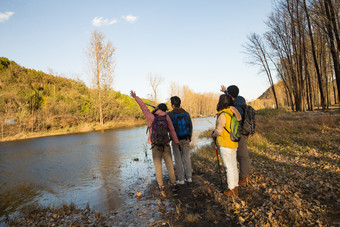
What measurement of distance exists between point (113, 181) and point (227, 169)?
420 cm

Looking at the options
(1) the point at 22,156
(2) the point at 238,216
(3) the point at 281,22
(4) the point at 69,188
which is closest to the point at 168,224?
(2) the point at 238,216

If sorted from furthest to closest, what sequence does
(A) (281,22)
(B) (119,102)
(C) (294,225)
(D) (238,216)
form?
(B) (119,102) → (A) (281,22) → (D) (238,216) → (C) (294,225)

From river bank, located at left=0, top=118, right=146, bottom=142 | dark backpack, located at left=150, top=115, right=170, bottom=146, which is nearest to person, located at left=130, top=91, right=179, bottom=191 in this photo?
dark backpack, located at left=150, top=115, right=170, bottom=146

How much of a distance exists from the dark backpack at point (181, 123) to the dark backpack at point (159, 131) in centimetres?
40

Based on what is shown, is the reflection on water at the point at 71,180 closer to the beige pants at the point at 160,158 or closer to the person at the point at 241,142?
the beige pants at the point at 160,158

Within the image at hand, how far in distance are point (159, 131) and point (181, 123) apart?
691mm

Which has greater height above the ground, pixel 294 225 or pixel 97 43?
pixel 97 43

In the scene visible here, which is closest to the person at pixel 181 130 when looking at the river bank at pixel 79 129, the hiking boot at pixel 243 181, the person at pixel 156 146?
the person at pixel 156 146

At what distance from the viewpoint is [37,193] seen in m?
6.21

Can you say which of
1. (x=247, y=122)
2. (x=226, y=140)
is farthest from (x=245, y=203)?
(x=247, y=122)

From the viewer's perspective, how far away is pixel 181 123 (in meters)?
5.26

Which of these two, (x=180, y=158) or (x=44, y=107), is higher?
(x=44, y=107)

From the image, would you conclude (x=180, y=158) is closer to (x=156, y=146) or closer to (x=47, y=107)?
(x=156, y=146)

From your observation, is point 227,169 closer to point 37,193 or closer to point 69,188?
point 69,188
